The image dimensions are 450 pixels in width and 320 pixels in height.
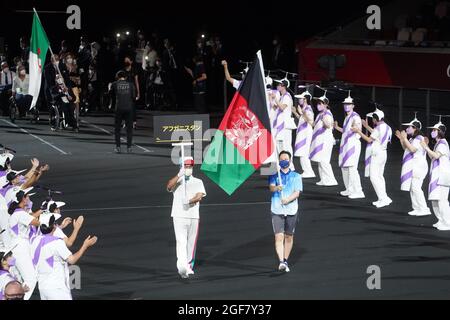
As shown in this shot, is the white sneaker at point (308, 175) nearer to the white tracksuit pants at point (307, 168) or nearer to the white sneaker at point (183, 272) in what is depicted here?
the white tracksuit pants at point (307, 168)

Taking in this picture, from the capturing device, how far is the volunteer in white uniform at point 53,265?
15578 millimetres

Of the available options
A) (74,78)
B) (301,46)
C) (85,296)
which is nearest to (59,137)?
(74,78)

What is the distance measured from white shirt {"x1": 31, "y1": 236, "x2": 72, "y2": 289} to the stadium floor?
166 cm

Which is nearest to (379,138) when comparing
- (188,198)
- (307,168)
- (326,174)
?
(326,174)

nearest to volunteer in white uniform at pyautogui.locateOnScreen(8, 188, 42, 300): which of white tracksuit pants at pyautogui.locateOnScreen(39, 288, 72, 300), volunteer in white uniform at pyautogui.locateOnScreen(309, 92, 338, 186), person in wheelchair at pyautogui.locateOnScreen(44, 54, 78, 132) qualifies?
white tracksuit pants at pyautogui.locateOnScreen(39, 288, 72, 300)

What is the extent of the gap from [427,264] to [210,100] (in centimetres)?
2429

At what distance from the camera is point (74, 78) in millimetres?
35625

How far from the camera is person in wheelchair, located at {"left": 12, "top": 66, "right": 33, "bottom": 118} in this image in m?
36.7

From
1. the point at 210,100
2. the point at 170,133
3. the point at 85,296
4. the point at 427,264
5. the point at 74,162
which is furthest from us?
the point at 210,100

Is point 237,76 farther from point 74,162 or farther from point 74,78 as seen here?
point 74,162

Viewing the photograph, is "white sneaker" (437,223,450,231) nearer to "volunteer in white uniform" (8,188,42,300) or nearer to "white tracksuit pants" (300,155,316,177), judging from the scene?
"white tracksuit pants" (300,155,316,177)

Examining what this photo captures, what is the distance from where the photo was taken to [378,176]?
24.9m

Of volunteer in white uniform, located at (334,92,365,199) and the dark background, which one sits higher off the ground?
the dark background

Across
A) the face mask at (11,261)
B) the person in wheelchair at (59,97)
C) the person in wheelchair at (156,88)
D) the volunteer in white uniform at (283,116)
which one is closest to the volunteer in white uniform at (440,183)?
the volunteer in white uniform at (283,116)
